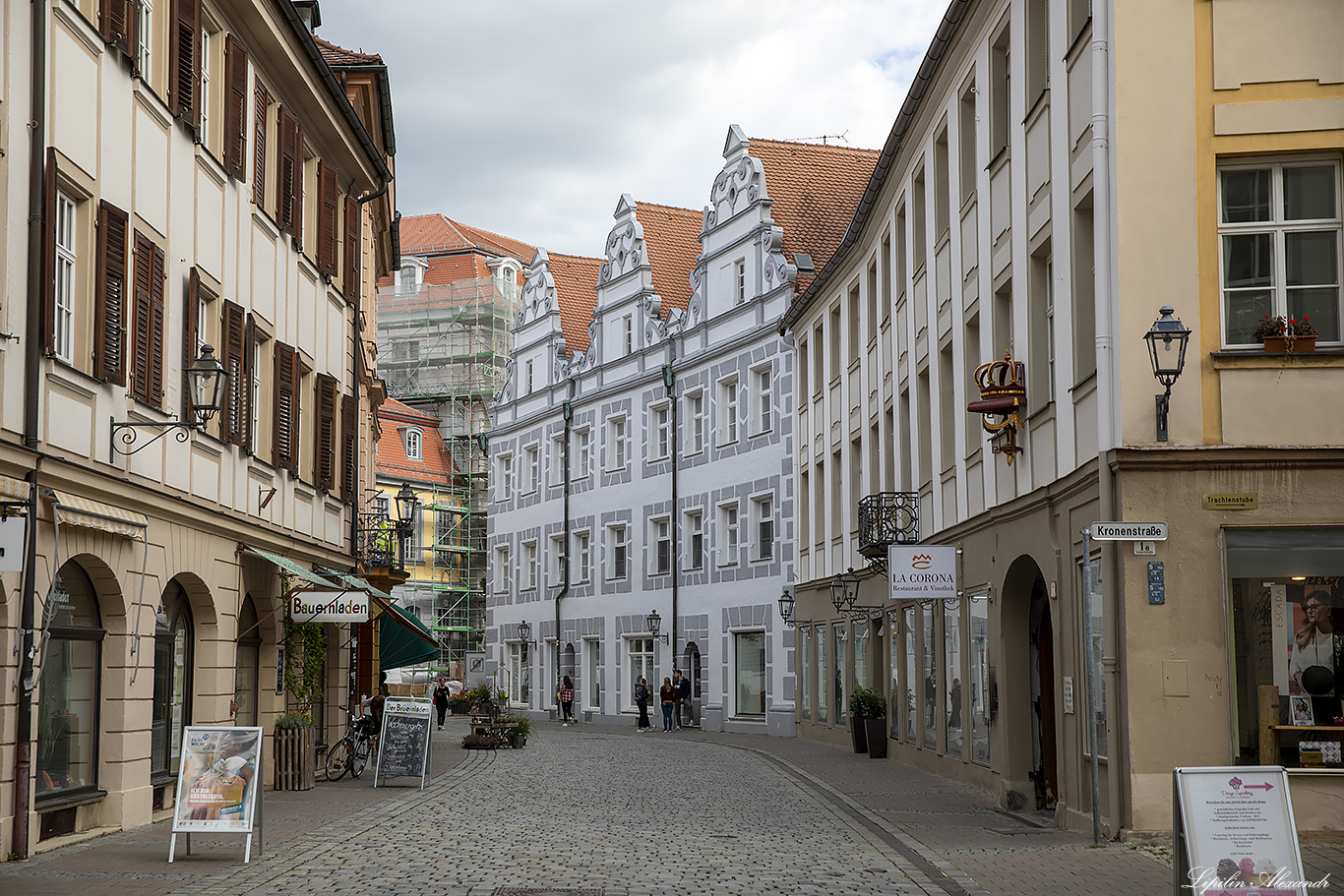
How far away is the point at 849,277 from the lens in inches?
1238

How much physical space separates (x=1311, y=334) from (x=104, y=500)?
35.6ft

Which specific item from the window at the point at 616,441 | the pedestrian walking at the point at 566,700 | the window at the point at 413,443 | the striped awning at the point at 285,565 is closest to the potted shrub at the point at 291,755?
the striped awning at the point at 285,565

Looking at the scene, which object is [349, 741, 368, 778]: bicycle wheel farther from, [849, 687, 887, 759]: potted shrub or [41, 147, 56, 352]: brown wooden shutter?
[41, 147, 56, 352]: brown wooden shutter

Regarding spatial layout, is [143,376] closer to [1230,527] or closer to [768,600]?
[1230,527]

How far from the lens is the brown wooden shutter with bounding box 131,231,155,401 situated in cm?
1536

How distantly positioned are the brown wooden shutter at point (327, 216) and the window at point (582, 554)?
81.2ft

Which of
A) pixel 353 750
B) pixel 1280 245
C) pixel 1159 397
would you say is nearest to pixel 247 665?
pixel 353 750

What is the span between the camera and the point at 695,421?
44.0m

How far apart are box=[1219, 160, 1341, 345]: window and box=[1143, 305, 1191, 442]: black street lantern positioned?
62 centimetres

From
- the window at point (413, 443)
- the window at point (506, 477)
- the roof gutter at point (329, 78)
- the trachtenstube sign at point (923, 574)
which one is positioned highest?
the roof gutter at point (329, 78)

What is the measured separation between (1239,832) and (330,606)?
47.3 ft

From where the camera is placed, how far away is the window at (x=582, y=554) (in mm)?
49125

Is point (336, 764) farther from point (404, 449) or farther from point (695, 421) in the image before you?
point (404, 449)

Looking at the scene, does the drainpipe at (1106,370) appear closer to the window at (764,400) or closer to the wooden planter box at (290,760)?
the wooden planter box at (290,760)
